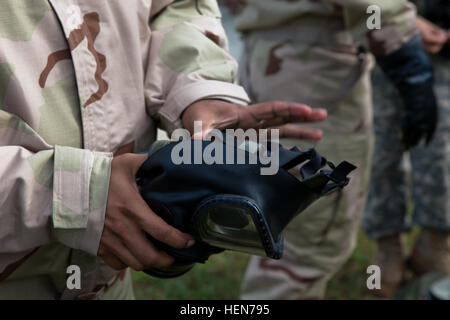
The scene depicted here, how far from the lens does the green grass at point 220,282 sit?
2.40 metres

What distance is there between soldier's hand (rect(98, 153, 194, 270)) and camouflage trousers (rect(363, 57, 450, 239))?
6.09 ft

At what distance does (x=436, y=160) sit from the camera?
7.77 ft

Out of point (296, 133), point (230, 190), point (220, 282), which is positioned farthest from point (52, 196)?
point (220, 282)

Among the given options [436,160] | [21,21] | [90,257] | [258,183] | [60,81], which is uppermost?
[21,21]

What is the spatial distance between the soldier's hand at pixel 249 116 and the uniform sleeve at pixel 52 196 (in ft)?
0.71

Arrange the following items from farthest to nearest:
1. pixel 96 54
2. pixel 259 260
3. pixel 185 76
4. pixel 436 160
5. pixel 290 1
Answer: pixel 436 160 < pixel 259 260 < pixel 290 1 < pixel 185 76 < pixel 96 54

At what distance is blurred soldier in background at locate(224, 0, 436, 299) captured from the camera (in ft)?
5.97

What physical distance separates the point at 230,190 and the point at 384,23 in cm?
122

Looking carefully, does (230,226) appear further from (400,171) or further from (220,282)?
(400,171)

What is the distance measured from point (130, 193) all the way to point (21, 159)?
0.16 m

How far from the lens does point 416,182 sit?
8.16ft

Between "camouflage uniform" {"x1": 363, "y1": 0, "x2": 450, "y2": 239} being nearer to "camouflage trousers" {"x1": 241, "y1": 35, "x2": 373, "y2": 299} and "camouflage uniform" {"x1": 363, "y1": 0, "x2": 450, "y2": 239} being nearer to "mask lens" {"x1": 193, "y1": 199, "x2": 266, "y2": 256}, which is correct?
"camouflage trousers" {"x1": 241, "y1": 35, "x2": 373, "y2": 299}

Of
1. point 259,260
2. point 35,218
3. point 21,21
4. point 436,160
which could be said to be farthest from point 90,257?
point 436,160

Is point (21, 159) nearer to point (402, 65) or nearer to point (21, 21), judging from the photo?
point (21, 21)
